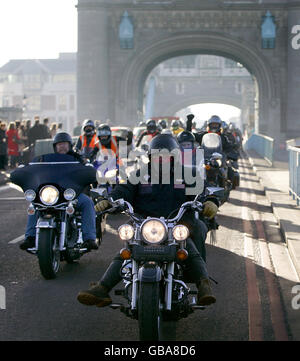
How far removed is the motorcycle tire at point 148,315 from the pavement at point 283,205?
323 centimetres

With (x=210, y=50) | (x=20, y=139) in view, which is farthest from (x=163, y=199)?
(x=210, y=50)

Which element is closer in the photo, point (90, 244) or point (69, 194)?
point (69, 194)

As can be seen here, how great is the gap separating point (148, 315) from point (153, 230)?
652 mm

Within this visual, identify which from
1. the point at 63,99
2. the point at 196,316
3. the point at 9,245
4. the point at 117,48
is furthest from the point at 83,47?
the point at 63,99

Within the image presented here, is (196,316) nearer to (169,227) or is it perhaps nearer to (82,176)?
(169,227)

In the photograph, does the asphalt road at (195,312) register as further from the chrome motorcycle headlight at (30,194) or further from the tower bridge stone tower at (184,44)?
the tower bridge stone tower at (184,44)

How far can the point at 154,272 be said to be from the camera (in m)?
5.32

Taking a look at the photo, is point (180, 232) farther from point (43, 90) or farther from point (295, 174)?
point (43, 90)

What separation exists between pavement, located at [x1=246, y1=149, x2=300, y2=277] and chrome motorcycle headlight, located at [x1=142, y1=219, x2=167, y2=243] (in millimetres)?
3110

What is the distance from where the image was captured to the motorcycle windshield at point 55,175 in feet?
26.1

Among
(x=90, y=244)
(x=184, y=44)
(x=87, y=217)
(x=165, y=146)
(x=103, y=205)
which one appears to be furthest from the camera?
(x=184, y=44)

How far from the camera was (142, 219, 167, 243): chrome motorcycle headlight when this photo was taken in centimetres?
540

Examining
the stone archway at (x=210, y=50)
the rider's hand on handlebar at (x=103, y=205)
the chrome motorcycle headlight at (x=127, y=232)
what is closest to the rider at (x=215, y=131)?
the rider's hand on handlebar at (x=103, y=205)
